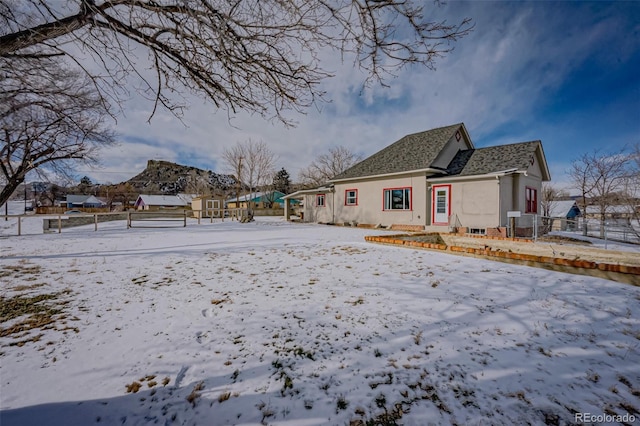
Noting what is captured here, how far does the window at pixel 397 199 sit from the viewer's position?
14.0 metres

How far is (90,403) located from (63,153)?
11.7 metres

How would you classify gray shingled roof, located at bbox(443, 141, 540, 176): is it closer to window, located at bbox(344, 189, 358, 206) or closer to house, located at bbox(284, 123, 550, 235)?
house, located at bbox(284, 123, 550, 235)

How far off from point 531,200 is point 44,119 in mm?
20203

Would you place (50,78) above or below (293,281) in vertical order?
above

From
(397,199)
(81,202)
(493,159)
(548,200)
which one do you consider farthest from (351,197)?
(81,202)

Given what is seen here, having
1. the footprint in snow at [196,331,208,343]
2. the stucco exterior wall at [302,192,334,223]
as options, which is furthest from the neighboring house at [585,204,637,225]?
the footprint in snow at [196,331,208,343]

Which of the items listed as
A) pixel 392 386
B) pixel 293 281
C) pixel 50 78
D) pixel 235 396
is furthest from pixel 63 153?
pixel 392 386

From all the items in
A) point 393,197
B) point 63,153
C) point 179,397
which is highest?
point 63,153

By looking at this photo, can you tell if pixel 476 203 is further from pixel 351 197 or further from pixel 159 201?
pixel 159 201

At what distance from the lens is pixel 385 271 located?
5.04 metres

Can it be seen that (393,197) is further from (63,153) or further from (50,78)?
(63,153)

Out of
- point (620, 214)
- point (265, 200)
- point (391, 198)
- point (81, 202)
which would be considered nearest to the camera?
point (620, 214)

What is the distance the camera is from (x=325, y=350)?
254 centimetres

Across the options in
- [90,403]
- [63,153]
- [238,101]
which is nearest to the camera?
[90,403]
